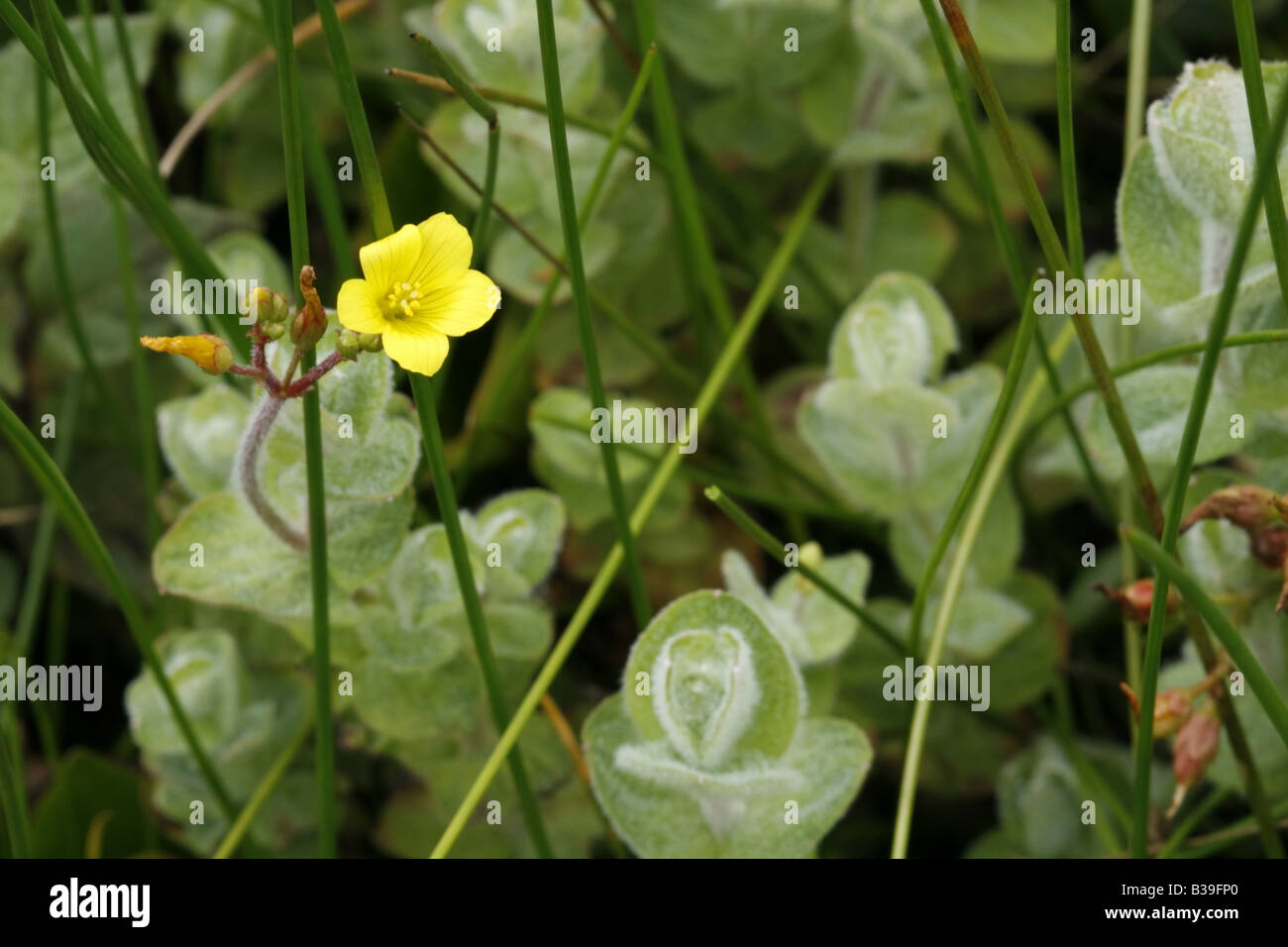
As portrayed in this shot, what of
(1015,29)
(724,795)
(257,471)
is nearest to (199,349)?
(257,471)

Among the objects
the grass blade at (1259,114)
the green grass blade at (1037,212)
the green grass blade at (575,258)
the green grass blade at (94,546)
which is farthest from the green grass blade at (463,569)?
the grass blade at (1259,114)

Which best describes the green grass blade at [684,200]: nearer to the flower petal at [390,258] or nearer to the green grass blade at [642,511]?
the green grass blade at [642,511]

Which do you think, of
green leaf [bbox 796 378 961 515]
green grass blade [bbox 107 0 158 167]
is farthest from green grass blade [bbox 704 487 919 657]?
green grass blade [bbox 107 0 158 167]

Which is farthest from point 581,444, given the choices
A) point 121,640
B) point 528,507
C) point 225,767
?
point 121,640

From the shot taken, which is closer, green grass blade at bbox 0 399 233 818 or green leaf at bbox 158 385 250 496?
green grass blade at bbox 0 399 233 818

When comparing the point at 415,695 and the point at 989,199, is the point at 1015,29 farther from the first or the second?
the point at 415,695

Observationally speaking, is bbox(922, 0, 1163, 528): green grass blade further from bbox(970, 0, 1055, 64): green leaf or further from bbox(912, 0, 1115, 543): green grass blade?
bbox(970, 0, 1055, 64): green leaf

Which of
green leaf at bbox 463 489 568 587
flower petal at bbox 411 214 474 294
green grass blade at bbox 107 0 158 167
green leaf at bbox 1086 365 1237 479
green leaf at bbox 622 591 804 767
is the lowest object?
green leaf at bbox 622 591 804 767
